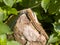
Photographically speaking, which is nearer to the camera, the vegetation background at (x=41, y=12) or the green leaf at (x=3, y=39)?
the green leaf at (x=3, y=39)

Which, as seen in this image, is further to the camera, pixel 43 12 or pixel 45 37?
pixel 43 12

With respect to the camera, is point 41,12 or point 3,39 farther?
point 41,12

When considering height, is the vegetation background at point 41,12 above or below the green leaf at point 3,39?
above

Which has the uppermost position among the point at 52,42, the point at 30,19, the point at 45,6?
the point at 45,6

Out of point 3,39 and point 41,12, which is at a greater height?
point 41,12

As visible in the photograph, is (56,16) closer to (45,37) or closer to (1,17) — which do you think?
(45,37)

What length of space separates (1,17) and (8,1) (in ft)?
0.51

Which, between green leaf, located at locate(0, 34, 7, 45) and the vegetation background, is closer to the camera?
green leaf, located at locate(0, 34, 7, 45)

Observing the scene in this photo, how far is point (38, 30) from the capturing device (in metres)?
1.63

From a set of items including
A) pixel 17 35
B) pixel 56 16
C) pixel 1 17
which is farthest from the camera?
pixel 56 16

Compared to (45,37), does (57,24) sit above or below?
above

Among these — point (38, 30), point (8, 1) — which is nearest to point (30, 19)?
point (38, 30)

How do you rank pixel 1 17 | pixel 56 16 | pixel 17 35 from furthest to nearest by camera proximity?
1. pixel 56 16
2. pixel 17 35
3. pixel 1 17

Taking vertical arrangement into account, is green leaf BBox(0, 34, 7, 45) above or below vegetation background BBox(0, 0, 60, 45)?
below
